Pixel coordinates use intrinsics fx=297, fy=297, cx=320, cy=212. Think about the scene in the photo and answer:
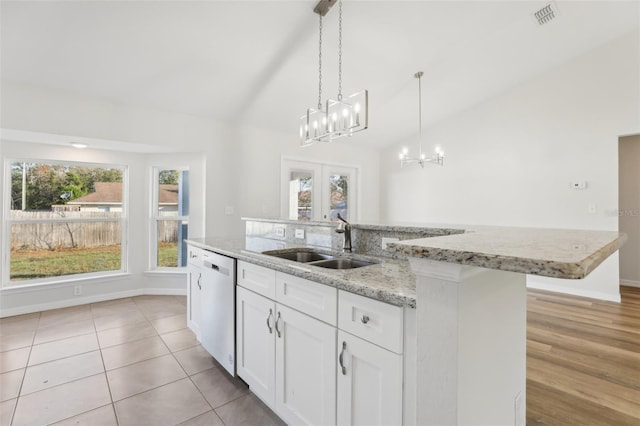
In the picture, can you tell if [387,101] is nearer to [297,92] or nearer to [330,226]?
[297,92]

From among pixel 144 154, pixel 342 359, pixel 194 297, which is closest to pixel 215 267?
pixel 194 297

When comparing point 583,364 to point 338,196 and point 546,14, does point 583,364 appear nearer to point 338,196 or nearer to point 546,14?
point 546,14

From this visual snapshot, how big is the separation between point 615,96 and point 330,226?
14.4 ft

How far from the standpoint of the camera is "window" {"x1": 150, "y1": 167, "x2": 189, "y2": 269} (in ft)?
14.1

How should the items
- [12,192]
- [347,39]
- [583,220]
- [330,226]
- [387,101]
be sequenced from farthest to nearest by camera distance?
[387,101], [583,220], [12,192], [347,39], [330,226]

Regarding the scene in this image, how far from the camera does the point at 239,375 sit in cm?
198

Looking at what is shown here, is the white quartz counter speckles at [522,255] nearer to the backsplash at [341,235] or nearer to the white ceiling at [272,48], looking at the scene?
the backsplash at [341,235]

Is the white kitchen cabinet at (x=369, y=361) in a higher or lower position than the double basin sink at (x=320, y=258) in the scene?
lower

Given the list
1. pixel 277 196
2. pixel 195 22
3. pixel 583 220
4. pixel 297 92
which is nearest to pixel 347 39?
pixel 297 92

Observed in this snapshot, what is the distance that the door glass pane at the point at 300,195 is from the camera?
5051 mm

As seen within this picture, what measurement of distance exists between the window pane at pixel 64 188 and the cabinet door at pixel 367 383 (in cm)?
416

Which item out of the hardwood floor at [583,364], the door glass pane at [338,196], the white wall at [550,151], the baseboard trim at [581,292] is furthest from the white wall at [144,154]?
the baseboard trim at [581,292]

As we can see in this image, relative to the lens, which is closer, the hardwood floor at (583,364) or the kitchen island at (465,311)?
the kitchen island at (465,311)

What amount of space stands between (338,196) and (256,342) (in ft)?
13.9
